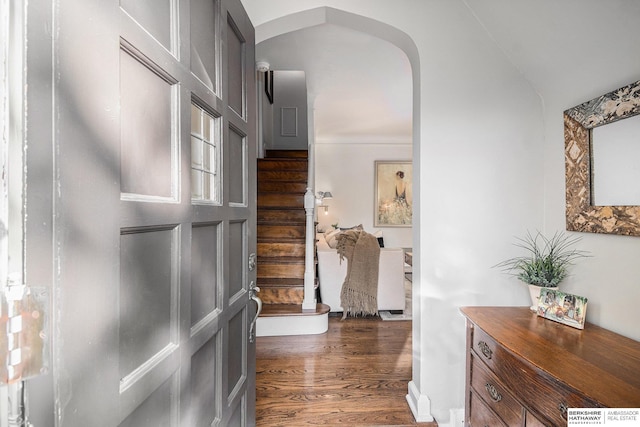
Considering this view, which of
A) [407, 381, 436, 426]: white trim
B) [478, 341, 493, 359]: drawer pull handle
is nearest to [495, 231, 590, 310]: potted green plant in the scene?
[478, 341, 493, 359]: drawer pull handle

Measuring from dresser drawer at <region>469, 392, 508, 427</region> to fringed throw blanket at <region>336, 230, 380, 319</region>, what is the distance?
2.09 metres

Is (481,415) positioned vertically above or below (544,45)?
below

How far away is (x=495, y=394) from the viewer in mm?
1202

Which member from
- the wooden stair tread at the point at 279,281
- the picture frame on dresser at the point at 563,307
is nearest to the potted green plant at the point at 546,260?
the picture frame on dresser at the point at 563,307

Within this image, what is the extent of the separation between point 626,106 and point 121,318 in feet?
5.91

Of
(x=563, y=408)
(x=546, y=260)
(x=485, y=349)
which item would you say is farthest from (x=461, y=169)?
(x=563, y=408)

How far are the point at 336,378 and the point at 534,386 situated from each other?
147 centimetres

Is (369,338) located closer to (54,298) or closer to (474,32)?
(474,32)

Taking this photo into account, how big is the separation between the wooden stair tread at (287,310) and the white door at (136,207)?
71.9 inches

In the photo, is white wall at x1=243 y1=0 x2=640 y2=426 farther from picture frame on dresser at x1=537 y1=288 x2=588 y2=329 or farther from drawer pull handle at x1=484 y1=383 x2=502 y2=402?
drawer pull handle at x1=484 y1=383 x2=502 y2=402

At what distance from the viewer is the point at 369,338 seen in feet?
9.48

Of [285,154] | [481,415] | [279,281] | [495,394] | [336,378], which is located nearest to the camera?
[495,394]

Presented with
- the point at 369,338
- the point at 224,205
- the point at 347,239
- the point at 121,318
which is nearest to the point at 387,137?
the point at 347,239

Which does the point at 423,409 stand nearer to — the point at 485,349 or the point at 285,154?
the point at 485,349
